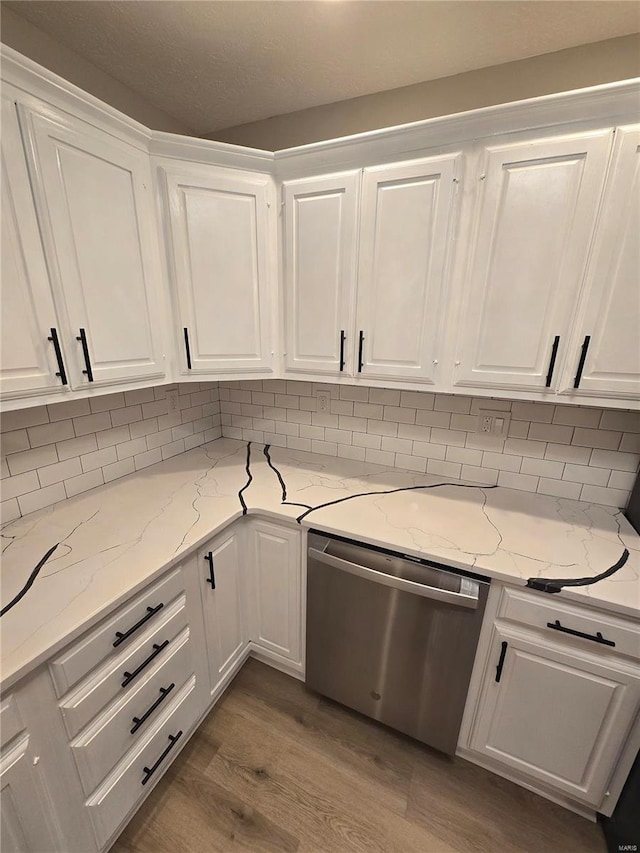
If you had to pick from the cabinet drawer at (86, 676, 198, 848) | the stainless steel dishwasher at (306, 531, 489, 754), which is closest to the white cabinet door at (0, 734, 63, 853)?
the cabinet drawer at (86, 676, 198, 848)

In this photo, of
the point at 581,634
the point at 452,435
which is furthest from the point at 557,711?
the point at 452,435

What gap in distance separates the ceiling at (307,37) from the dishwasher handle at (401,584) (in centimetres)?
185

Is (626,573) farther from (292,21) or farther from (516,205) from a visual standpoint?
(292,21)

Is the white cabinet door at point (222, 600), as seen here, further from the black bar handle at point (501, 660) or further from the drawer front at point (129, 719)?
the black bar handle at point (501, 660)

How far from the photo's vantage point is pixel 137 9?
1.10 metres

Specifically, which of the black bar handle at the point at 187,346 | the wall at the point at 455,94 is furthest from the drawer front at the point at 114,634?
the wall at the point at 455,94

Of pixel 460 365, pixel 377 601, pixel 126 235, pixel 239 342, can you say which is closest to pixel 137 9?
pixel 126 235

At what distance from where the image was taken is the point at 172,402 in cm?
193

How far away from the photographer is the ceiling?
109cm

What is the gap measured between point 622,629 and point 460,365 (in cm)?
96

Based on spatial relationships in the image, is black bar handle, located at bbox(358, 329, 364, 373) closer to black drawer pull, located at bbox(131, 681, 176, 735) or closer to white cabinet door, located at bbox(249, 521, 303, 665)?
white cabinet door, located at bbox(249, 521, 303, 665)

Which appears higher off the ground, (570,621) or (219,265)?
(219,265)

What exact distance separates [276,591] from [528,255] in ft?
5.45

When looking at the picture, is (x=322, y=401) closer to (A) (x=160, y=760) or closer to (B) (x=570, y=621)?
(B) (x=570, y=621)
